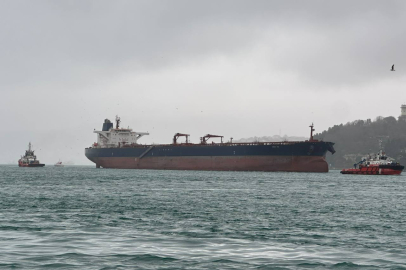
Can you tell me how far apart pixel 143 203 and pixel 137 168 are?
8416 cm

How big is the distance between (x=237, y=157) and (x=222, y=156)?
3449 mm

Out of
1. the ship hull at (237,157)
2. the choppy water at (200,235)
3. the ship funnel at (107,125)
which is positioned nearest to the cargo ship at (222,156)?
the ship hull at (237,157)

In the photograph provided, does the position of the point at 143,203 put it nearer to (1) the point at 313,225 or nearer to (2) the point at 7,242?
(1) the point at 313,225

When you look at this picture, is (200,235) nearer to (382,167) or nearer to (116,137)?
(382,167)

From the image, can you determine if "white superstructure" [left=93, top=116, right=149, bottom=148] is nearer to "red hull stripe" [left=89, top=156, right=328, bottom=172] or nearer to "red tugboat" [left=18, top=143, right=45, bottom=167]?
"red hull stripe" [left=89, top=156, right=328, bottom=172]

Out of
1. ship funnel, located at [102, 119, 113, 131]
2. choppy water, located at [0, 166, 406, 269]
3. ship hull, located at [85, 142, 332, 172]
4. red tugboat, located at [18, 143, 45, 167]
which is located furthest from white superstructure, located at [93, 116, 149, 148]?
choppy water, located at [0, 166, 406, 269]

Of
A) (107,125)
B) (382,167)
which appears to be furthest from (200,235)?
(107,125)

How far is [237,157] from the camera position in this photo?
328 feet

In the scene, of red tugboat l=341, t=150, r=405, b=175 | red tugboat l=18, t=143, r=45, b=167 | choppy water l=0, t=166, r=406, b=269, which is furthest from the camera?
red tugboat l=18, t=143, r=45, b=167

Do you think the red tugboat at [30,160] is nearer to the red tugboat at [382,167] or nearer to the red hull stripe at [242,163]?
the red hull stripe at [242,163]

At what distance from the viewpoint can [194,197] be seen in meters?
43.5

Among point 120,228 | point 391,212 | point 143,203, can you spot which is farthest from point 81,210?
point 391,212

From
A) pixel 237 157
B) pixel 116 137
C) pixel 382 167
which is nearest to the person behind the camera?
pixel 237 157

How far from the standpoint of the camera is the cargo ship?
9575 centimetres
